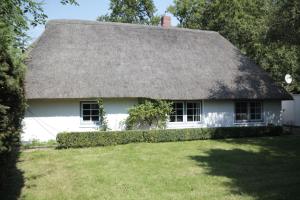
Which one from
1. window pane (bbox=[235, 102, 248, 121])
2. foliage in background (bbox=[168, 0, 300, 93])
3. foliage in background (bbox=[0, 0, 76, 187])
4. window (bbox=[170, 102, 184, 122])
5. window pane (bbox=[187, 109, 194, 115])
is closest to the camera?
foliage in background (bbox=[0, 0, 76, 187])

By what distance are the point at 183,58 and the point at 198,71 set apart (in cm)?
153

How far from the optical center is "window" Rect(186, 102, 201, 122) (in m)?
20.0

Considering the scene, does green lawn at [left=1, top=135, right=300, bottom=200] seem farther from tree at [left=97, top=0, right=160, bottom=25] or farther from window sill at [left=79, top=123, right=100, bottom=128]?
tree at [left=97, top=0, right=160, bottom=25]

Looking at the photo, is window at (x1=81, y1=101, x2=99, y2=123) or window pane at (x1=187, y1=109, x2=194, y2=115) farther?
window pane at (x1=187, y1=109, x2=194, y2=115)

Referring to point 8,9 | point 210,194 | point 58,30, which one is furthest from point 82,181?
point 58,30

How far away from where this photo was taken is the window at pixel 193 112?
65.6ft

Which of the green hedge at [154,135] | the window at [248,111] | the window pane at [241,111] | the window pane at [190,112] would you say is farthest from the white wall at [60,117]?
the window at [248,111]

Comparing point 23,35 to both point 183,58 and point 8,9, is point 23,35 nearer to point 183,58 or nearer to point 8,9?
point 8,9

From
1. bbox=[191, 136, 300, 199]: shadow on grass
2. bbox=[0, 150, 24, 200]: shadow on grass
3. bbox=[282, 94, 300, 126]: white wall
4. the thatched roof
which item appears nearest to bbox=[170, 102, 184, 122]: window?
the thatched roof

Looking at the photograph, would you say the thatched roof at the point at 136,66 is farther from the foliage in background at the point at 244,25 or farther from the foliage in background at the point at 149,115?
the foliage in background at the point at 244,25

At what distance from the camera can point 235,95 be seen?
19875 mm

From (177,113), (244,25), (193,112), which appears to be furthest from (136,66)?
(244,25)

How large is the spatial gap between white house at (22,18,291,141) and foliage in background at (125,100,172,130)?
445mm

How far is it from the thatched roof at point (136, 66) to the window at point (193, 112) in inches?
46.8
